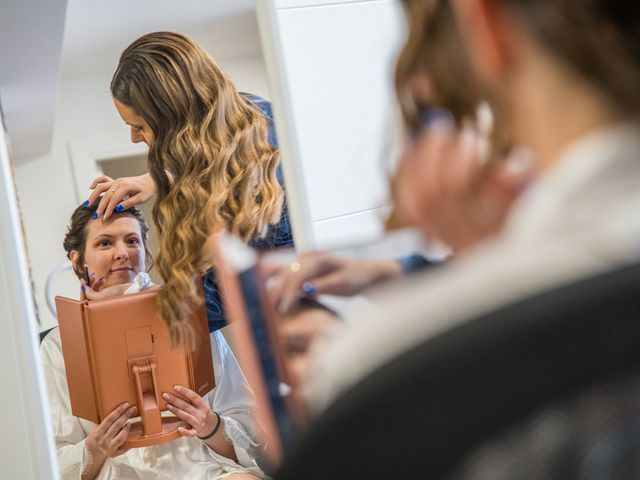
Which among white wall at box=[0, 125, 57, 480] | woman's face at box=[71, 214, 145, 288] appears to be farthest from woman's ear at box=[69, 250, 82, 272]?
white wall at box=[0, 125, 57, 480]

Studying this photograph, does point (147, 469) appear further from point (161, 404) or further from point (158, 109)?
point (158, 109)

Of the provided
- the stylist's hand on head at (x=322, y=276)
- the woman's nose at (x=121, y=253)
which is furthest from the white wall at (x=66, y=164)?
the stylist's hand on head at (x=322, y=276)

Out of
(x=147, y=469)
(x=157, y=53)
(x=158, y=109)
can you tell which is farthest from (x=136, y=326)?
(x=157, y=53)

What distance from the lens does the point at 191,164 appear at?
2.03 metres

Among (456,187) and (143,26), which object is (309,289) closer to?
(456,187)

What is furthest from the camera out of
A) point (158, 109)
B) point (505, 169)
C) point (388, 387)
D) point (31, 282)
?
point (158, 109)

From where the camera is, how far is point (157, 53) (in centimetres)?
206

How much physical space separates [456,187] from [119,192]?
1.65 m

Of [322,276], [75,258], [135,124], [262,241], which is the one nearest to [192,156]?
[135,124]

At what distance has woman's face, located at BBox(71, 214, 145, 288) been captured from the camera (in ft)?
6.38

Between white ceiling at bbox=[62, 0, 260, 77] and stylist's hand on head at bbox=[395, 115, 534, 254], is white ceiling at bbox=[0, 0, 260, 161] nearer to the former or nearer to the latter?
white ceiling at bbox=[62, 0, 260, 77]

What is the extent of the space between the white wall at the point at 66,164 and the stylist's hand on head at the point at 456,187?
1592mm

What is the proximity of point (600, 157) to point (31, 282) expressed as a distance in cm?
180

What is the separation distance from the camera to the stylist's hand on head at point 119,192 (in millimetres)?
1981
